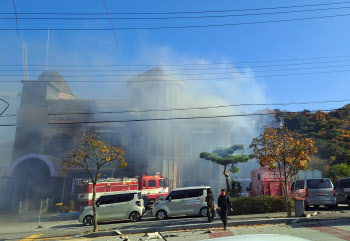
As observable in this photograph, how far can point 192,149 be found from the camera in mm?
30156

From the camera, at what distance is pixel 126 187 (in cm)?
1900

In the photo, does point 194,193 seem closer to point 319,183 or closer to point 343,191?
point 319,183

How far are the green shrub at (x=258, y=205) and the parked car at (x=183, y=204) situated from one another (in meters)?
1.57

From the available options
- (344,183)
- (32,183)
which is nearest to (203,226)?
(344,183)

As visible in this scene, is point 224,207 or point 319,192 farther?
point 319,192

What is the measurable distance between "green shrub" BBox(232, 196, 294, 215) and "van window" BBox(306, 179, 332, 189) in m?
1.38

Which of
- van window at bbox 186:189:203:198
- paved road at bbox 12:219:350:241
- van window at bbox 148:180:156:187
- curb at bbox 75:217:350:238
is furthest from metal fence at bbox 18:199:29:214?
van window at bbox 186:189:203:198

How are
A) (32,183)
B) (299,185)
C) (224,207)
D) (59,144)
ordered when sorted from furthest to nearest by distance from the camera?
(59,144), (32,183), (299,185), (224,207)

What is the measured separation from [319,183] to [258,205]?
3272mm

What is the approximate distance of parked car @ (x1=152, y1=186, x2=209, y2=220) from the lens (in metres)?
12.4

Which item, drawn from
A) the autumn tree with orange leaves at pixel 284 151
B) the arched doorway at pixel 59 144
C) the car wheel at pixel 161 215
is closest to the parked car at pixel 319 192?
the autumn tree with orange leaves at pixel 284 151

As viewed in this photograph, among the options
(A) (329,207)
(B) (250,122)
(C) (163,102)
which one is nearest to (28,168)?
(C) (163,102)

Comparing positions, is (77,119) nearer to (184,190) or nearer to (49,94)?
(49,94)

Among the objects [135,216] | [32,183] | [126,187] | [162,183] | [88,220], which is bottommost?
[88,220]
